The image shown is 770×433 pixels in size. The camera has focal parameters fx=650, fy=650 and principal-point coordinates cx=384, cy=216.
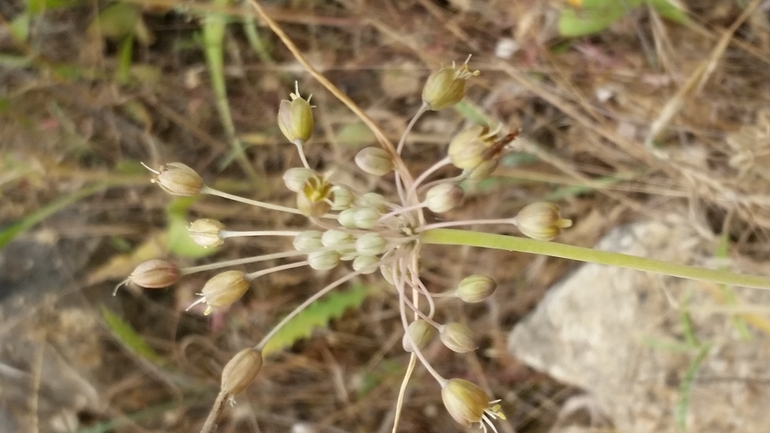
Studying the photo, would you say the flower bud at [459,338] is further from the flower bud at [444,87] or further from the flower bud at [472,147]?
the flower bud at [444,87]

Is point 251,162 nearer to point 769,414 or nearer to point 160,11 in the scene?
point 160,11

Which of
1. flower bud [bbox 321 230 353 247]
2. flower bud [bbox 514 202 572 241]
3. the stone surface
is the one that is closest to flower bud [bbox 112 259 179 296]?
flower bud [bbox 321 230 353 247]

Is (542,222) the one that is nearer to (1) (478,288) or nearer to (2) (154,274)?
(1) (478,288)

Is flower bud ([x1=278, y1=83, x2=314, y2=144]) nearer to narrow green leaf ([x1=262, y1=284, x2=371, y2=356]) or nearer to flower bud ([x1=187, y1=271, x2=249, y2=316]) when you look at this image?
flower bud ([x1=187, y1=271, x2=249, y2=316])

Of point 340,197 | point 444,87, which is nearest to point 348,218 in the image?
point 340,197

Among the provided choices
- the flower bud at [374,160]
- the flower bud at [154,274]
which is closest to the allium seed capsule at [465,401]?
the flower bud at [374,160]

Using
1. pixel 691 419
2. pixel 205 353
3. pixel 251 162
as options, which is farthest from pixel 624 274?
pixel 205 353
